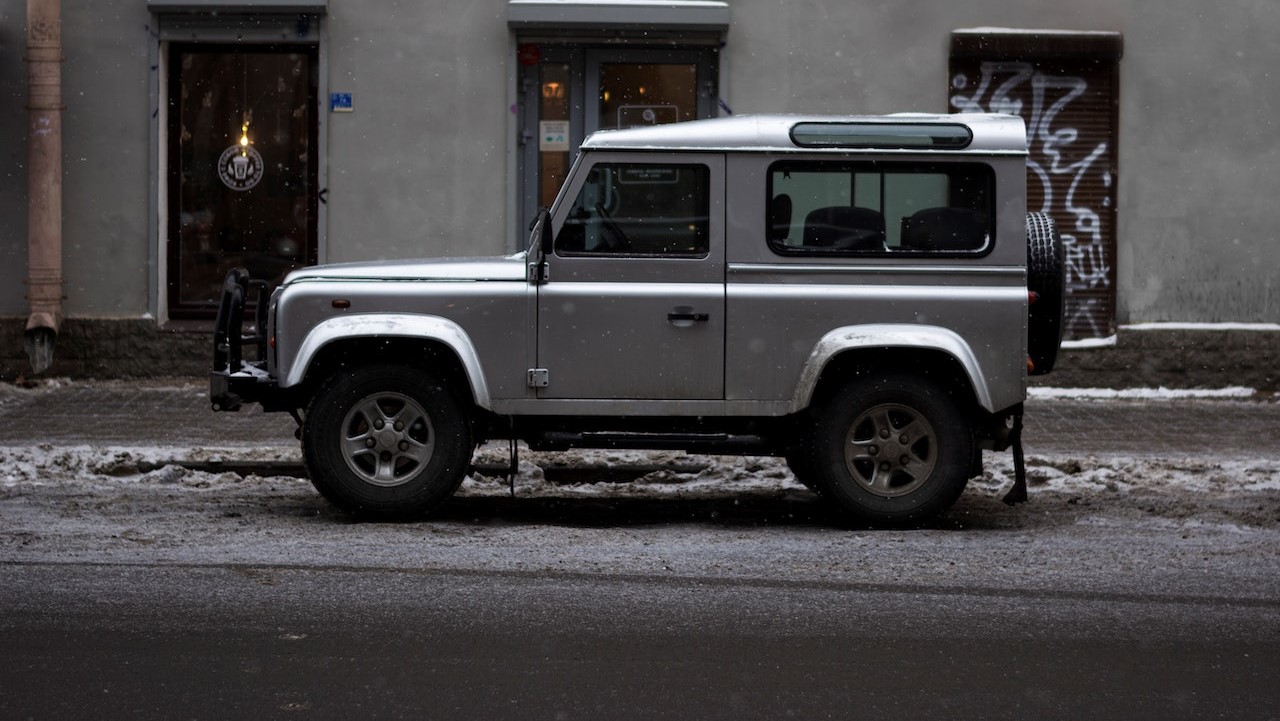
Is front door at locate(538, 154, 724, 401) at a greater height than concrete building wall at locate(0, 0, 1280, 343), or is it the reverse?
concrete building wall at locate(0, 0, 1280, 343)

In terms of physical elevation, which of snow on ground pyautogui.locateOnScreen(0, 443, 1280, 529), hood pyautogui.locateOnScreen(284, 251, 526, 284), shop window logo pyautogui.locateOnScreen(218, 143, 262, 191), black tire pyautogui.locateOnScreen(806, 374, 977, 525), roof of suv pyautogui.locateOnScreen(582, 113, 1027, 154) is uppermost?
shop window logo pyautogui.locateOnScreen(218, 143, 262, 191)

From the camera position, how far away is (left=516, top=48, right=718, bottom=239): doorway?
15492mm

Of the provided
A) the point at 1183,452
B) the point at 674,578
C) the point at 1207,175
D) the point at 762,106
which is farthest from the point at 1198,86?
the point at 674,578

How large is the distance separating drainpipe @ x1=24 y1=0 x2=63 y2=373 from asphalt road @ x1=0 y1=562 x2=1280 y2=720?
27.7ft

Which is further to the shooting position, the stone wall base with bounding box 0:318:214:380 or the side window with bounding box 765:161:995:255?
the stone wall base with bounding box 0:318:214:380

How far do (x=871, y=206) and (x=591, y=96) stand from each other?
23.7 ft

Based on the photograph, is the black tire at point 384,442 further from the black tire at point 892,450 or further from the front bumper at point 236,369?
the black tire at point 892,450

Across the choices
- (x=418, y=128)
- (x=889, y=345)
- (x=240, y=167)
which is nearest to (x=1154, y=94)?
(x=418, y=128)

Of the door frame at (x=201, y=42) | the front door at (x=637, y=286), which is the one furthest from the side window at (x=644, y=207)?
the door frame at (x=201, y=42)

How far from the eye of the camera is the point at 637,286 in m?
8.57

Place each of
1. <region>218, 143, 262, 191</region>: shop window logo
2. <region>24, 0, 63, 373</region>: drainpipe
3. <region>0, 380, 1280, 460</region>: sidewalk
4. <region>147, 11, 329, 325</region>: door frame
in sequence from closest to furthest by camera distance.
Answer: <region>0, 380, 1280, 460</region>: sidewalk → <region>24, 0, 63, 373</region>: drainpipe → <region>147, 11, 329, 325</region>: door frame → <region>218, 143, 262, 191</region>: shop window logo

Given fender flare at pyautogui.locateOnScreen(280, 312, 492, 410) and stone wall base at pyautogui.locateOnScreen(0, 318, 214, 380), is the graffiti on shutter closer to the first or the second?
stone wall base at pyautogui.locateOnScreen(0, 318, 214, 380)

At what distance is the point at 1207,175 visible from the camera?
15.5 m

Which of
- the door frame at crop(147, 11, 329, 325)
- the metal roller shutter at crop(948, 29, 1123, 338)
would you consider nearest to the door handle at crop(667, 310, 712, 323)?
the door frame at crop(147, 11, 329, 325)
